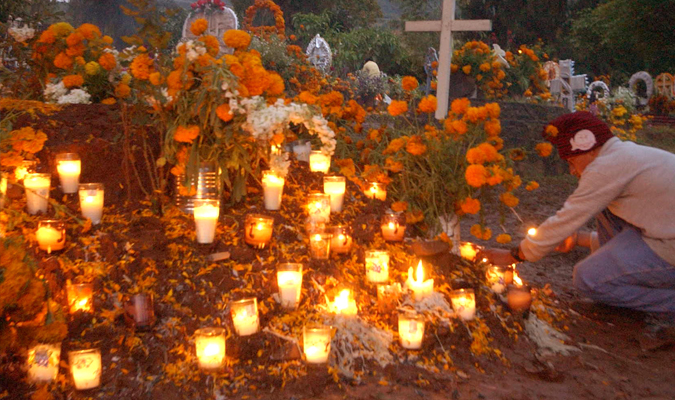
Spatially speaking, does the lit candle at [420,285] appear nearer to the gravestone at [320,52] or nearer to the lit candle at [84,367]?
the lit candle at [84,367]

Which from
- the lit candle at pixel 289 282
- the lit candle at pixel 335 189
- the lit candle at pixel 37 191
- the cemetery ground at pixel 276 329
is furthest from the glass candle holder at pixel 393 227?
the lit candle at pixel 37 191

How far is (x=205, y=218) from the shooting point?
3.35 metres

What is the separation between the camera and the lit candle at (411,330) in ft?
10.4

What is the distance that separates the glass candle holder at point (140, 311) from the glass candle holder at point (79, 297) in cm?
19

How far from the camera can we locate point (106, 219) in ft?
11.7

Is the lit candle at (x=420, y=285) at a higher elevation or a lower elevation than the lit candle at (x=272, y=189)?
lower

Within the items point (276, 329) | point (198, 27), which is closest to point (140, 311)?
point (276, 329)

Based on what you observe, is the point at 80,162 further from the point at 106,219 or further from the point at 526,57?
the point at 526,57

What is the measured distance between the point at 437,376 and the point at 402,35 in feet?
99.6

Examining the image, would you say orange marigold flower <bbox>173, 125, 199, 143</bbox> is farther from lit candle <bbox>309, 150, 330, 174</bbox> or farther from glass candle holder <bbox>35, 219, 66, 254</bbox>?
lit candle <bbox>309, 150, 330, 174</bbox>

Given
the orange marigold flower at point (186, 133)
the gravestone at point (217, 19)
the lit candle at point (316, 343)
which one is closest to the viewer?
the lit candle at point (316, 343)

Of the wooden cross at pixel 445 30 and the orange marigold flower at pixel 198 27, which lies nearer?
the orange marigold flower at pixel 198 27

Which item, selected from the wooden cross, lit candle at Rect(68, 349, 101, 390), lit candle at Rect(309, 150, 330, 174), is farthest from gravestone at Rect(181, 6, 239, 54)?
lit candle at Rect(68, 349, 101, 390)

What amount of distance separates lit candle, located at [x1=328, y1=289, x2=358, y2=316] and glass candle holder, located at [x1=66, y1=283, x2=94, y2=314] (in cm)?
117
